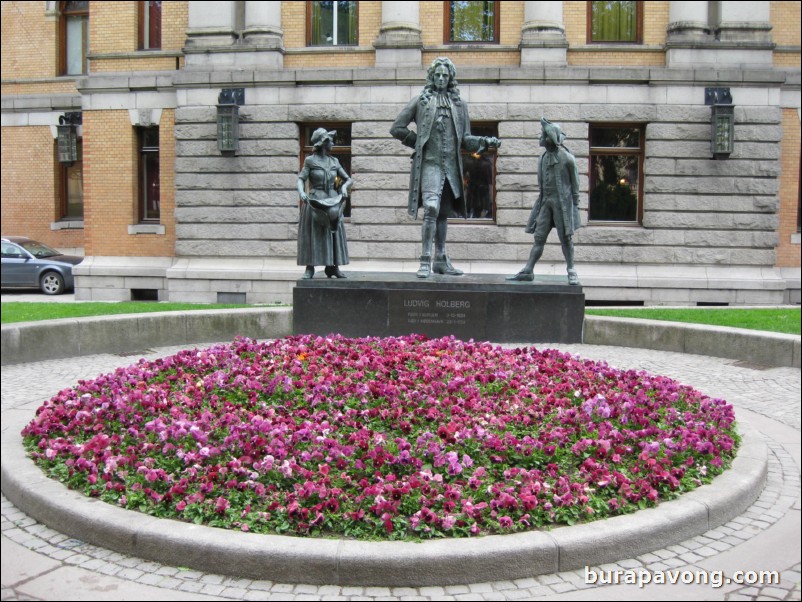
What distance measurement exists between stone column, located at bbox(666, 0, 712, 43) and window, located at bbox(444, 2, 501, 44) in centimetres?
457

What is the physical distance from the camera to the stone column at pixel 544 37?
2077 cm

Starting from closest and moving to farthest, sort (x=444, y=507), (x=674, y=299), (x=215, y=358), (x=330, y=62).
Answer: (x=444, y=507)
(x=215, y=358)
(x=674, y=299)
(x=330, y=62)

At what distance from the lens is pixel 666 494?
18.2ft

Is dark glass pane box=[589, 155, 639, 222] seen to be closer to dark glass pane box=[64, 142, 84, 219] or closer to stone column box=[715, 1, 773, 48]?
stone column box=[715, 1, 773, 48]

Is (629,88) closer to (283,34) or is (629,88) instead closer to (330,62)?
(330,62)

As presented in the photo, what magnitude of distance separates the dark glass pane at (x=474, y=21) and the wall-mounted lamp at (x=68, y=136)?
13.7 meters

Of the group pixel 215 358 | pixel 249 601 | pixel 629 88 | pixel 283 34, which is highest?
pixel 283 34

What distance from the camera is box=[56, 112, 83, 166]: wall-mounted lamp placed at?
27.5 m

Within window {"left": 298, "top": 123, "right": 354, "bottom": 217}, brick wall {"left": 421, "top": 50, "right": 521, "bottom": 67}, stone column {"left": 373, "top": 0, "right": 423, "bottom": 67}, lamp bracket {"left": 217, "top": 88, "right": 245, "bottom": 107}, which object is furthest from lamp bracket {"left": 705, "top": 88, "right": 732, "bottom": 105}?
lamp bracket {"left": 217, "top": 88, "right": 245, "bottom": 107}

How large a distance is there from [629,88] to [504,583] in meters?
18.2

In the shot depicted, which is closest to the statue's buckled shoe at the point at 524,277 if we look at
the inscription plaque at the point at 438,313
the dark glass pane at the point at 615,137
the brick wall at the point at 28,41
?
the inscription plaque at the point at 438,313

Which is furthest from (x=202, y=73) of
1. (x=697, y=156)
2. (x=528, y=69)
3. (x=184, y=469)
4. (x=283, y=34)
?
(x=184, y=469)

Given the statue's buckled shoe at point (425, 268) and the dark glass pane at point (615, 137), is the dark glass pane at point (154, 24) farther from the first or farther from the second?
the statue's buckled shoe at point (425, 268)

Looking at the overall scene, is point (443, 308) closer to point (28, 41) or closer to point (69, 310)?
point (69, 310)
